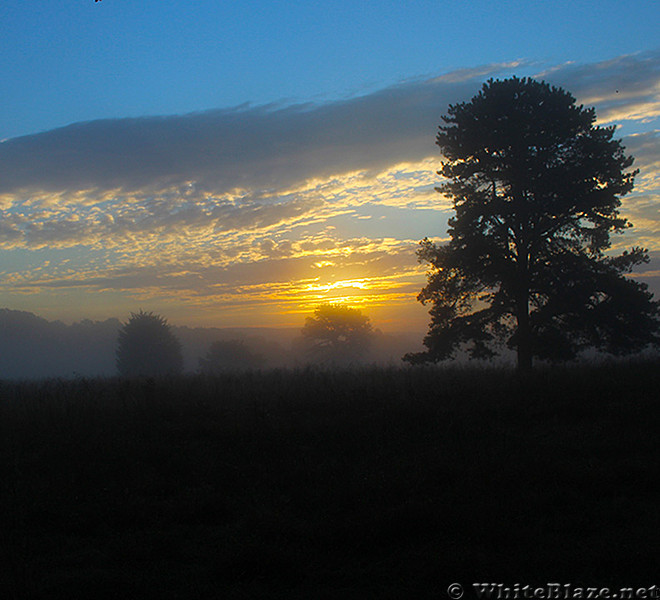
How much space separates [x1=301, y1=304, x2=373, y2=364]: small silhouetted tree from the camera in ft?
223

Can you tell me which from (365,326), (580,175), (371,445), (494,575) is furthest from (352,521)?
(365,326)

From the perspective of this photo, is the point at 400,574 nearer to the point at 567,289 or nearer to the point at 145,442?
the point at 145,442

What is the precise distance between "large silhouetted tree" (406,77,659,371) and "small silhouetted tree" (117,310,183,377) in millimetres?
50875

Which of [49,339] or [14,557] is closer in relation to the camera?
[14,557]

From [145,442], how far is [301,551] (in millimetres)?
4464

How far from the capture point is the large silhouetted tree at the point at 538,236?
1659 cm

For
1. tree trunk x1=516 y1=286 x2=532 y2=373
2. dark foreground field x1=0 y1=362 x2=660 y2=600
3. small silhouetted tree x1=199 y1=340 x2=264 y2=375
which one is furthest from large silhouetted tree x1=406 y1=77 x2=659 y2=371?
small silhouetted tree x1=199 y1=340 x2=264 y2=375

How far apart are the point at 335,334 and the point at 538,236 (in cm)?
5168

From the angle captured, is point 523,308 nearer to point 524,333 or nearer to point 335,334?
point 524,333

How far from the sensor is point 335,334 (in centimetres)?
6819

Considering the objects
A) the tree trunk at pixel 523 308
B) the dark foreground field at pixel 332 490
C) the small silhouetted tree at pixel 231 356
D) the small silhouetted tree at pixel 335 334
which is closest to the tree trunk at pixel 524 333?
the tree trunk at pixel 523 308

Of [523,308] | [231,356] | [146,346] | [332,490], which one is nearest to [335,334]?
[231,356]

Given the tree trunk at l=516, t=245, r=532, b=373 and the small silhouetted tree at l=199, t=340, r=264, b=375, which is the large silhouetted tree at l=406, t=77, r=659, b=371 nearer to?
the tree trunk at l=516, t=245, r=532, b=373

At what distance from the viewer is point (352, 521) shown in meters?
5.73
